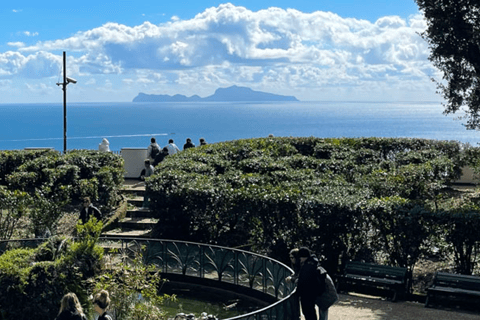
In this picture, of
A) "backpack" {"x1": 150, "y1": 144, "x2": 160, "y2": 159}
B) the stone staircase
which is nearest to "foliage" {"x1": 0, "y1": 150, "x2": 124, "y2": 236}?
the stone staircase

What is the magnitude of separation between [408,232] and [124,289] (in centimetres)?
602

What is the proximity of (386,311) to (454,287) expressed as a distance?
1.40 metres

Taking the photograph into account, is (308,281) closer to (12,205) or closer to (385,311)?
(385,311)

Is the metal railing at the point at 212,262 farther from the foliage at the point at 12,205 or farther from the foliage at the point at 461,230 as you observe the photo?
the foliage at the point at 461,230

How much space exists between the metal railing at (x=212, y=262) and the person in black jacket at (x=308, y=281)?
1.25 meters

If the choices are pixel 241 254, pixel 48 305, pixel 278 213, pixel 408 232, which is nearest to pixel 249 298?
pixel 241 254

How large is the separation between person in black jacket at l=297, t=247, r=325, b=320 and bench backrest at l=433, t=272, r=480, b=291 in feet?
12.1

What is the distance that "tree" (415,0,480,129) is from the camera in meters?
15.1

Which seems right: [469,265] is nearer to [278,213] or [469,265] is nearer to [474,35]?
[278,213]

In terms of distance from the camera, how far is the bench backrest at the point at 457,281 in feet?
37.4

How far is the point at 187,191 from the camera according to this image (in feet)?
48.1

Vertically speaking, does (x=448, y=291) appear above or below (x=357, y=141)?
below

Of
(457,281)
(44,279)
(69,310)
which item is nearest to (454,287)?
(457,281)

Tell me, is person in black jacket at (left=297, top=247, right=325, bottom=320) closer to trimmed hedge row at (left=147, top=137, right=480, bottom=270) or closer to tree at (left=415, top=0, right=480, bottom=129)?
trimmed hedge row at (left=147, top=137, right=480, bottom=270)
